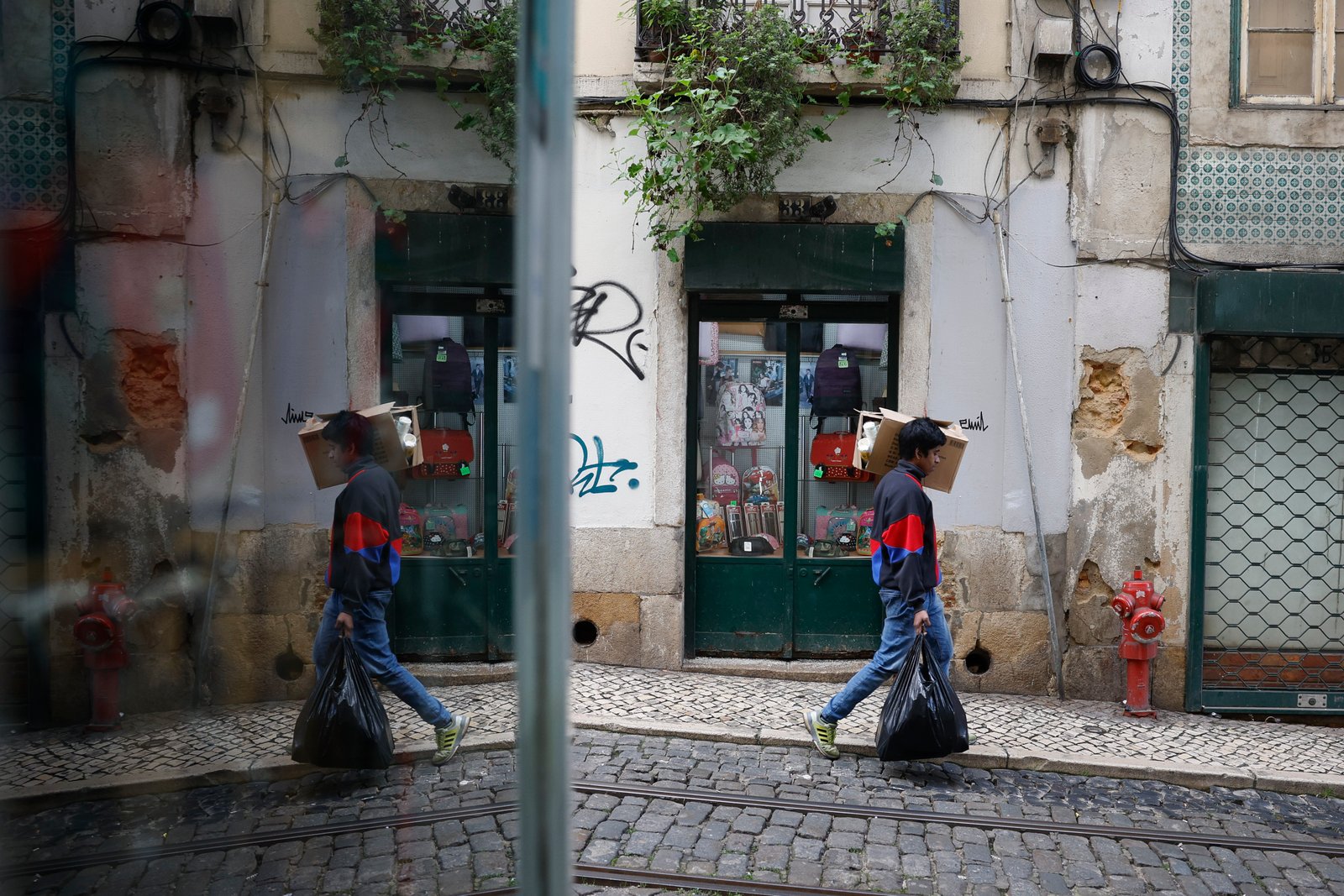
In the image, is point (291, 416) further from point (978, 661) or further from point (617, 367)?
point (978, 661)

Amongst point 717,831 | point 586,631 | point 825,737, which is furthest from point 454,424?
point 586,631

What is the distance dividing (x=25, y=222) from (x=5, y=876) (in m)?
0.57

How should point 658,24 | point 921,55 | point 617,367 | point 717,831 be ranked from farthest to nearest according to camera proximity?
1. point 617,367
2. point 658,24
3. point 921,55
4. point 717,831

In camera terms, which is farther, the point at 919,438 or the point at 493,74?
the point at 919,438

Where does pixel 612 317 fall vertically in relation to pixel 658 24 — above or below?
below

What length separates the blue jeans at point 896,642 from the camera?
5.35 meters

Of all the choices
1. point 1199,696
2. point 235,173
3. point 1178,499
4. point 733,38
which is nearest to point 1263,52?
point 1178,499

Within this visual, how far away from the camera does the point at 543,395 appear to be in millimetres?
995

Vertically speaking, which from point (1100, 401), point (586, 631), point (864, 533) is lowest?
point (586, 631)

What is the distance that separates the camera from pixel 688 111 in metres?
6.92

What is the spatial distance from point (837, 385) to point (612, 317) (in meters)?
1.78

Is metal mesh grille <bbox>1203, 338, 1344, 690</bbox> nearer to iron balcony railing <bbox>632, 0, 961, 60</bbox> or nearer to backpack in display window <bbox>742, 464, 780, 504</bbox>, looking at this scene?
backpack in display window <bbox>742, 464, 780, 504</bbox>

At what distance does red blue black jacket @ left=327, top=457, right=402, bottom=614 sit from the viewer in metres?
1.01

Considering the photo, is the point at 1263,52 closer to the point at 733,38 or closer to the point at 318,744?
the point at 733,38
